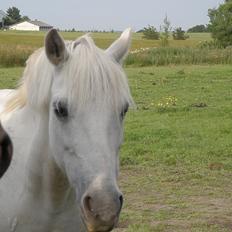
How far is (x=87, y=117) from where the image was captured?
9.47 feet

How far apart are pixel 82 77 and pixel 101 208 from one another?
2.27ft

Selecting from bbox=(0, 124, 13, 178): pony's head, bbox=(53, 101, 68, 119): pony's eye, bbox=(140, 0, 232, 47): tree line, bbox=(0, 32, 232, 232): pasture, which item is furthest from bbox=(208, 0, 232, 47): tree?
bbox=(0, 124, 13, 178): pony's head

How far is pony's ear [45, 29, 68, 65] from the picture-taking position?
299 cm

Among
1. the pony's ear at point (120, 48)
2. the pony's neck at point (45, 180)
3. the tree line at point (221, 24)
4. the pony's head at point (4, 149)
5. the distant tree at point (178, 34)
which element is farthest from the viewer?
the distant tree at point (178, 34)

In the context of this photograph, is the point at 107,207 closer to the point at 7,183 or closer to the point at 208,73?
the point at 7,183

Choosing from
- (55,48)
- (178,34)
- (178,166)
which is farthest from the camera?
(178,34)

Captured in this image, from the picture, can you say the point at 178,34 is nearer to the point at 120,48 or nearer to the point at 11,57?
the point at 11,57

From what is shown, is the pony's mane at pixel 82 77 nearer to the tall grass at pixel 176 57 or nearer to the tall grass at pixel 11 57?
the tall grass at pixel 11 57

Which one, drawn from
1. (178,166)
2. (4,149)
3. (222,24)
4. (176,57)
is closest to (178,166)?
(178,166)

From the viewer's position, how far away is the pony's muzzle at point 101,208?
8.87 feet

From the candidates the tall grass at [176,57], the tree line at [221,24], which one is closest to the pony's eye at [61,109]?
the tall grass at [176,57]

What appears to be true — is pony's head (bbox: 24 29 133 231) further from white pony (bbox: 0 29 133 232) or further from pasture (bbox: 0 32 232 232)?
pasture (bbox: 0 32 232 232)

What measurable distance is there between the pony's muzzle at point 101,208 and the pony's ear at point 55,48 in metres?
0.77

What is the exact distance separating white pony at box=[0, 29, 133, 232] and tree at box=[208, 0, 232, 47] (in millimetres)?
47206
